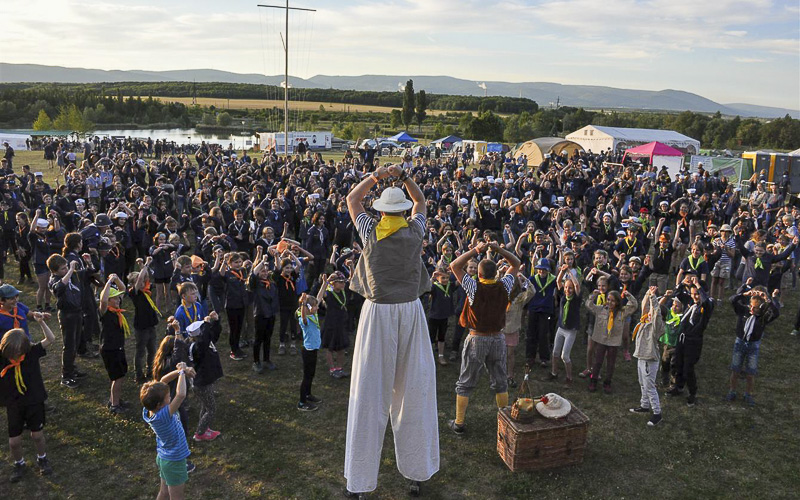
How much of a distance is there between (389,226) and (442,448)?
3.31 m

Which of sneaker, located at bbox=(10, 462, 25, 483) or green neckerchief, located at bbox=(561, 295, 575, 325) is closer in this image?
sneaker, located at bbox=(10, 462, 25, 483)

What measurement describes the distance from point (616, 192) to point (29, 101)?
3552 inches

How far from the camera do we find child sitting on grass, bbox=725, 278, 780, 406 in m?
7.61

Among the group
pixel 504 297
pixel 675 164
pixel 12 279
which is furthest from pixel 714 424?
pixel 675 164

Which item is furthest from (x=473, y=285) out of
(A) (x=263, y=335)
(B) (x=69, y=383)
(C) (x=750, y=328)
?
(B) (x=69, y=383)

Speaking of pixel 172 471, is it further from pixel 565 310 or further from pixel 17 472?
pixel 565 310

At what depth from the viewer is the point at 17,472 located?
5.83 metres

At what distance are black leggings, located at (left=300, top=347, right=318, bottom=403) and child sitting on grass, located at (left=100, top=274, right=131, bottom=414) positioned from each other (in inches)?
92.2

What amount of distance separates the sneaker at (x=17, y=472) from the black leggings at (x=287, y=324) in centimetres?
403

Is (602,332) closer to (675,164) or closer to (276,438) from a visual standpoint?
(276,438)

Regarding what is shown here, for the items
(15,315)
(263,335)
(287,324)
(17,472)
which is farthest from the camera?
(287,324)

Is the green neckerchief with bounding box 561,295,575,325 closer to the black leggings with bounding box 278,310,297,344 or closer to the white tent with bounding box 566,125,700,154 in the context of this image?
the black leggings with bounding box 278,310,297,344

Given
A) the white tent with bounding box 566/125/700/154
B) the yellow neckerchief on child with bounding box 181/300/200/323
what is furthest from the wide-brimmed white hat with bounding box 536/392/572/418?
the white tent with bounding box 566/125/700/154

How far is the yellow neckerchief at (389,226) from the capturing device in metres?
4.51
